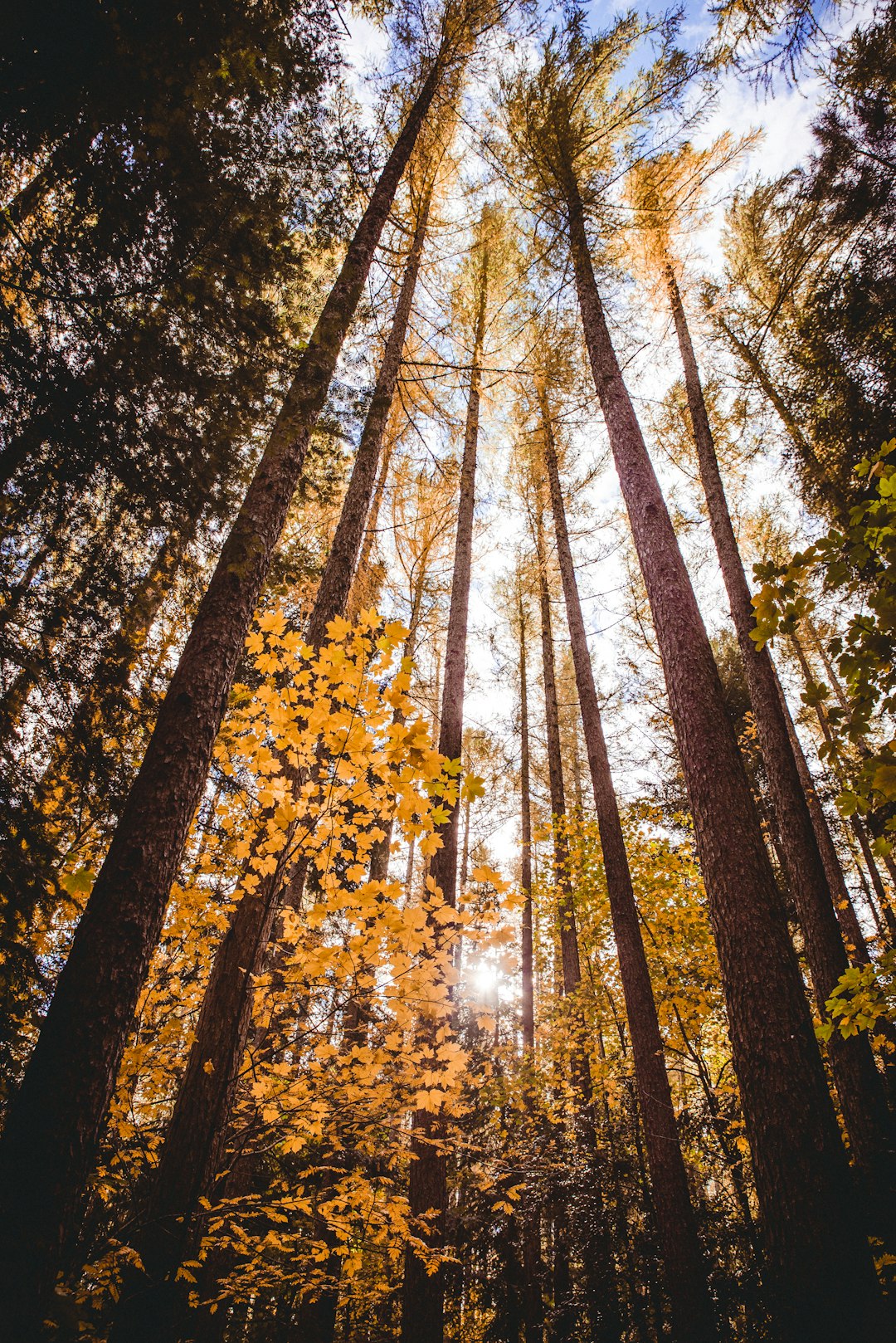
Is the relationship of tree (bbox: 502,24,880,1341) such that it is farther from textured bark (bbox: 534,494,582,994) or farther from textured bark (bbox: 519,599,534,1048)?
textured bark (bbox: 519,599,534,1048)

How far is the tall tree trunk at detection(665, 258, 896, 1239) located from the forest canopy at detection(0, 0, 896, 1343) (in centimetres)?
5

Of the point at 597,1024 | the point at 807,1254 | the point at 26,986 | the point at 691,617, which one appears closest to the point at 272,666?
the point at 26,986

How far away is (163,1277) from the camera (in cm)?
258

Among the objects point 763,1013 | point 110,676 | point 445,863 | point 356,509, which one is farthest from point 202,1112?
point 356,509

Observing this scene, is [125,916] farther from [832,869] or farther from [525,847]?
[832,869]

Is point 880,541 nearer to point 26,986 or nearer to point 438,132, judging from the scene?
point 26,986

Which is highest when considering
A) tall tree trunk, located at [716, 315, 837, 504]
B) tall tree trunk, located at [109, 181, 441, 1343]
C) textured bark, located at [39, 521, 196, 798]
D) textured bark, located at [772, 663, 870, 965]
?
tall tree trunk, located at [716, 315, 837, 504]

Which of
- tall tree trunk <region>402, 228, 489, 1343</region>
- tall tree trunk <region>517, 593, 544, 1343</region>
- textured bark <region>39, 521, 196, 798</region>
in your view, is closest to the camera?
textured bark <region>39, 521, 196, 798</region>

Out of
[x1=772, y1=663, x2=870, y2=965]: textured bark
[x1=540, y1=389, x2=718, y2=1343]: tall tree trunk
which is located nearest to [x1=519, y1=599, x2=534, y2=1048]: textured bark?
[x1=540, y1=389, x2=718, y2=1343]: tall tree trunk

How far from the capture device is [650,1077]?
16.4 ft

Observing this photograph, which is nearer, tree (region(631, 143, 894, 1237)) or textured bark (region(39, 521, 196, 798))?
textured bark (region(39, 521, 196, 798))

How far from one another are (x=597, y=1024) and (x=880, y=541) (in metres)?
7.37

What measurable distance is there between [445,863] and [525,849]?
691 centimetres

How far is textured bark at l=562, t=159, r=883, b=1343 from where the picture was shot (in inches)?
78.6
